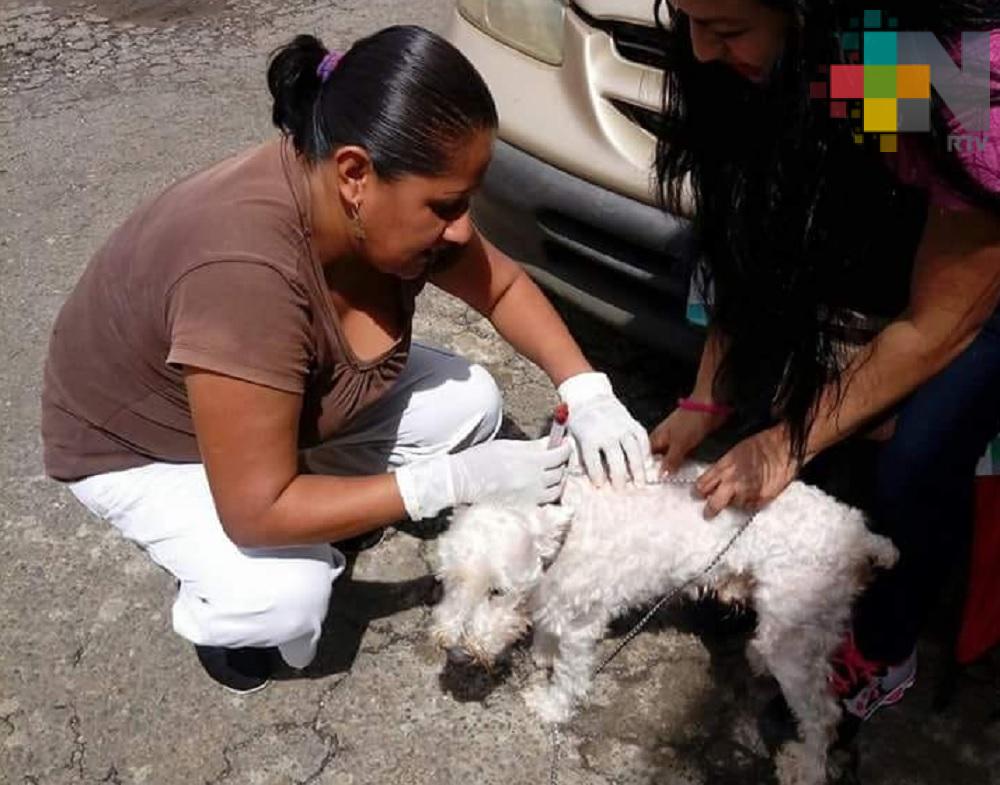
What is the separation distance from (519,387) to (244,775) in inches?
56.6

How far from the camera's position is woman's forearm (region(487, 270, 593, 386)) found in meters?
2.60

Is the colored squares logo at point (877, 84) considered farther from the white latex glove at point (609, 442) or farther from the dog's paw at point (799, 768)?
the dog's paw at point (799, 768)

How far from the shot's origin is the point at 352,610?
9.00 feet

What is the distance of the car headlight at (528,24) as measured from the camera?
9.52 ft

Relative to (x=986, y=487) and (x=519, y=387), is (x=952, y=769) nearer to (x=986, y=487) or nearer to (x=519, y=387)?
(x=986, y=487)

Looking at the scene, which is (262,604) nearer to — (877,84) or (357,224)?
(357,224)

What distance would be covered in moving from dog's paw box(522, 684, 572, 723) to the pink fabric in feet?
4.37

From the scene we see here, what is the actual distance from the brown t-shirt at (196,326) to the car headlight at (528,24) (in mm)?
892

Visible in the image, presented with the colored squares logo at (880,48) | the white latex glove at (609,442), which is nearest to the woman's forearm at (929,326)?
the colored squares logo at (880,48)

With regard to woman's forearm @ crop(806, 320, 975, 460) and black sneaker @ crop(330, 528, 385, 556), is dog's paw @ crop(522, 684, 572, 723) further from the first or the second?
woman's forearm @ crop(806, 320, 975, 460)

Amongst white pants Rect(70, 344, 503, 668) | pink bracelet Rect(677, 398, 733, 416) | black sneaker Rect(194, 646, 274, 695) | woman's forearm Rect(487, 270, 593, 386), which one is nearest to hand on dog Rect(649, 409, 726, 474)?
pink bracelet Rect(677, 398, 733, 416)

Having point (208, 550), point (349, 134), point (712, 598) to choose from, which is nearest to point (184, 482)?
point (208, 550)

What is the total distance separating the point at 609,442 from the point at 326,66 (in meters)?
0.96

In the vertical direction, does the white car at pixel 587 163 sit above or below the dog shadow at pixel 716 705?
above
